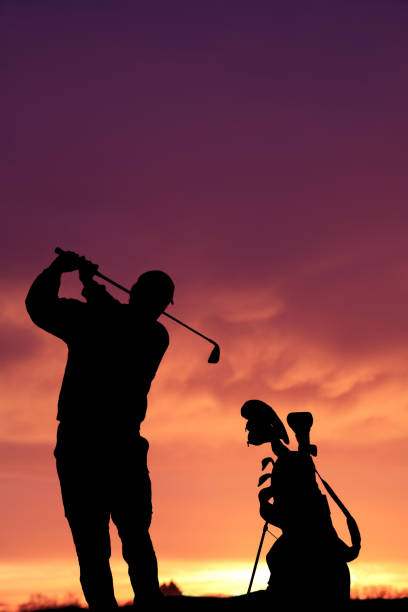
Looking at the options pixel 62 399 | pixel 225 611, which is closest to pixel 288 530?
pixel 225 611

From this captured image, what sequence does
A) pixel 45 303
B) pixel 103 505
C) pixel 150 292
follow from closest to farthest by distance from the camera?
pixel 103 505, pixel 45 303, pixel 150 292

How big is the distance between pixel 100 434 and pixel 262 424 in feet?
4.75

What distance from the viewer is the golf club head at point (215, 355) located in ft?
25.3

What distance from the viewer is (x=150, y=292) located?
6.39 m

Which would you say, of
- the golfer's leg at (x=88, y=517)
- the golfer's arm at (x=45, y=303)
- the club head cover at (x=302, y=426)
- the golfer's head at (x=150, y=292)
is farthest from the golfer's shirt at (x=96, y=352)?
the club head cover at (x=302, y=426)

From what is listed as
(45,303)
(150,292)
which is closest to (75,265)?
(45,303)

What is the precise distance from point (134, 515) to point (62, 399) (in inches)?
45.4

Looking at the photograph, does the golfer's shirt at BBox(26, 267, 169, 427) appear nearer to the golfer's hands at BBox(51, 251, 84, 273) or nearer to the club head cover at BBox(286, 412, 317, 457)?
the golfer's hands at BBox(51, 251, 84, 273)

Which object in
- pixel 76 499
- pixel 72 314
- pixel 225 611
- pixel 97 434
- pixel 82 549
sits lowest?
pixel 225 611

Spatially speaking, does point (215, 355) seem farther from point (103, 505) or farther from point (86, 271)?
point (103, 505)

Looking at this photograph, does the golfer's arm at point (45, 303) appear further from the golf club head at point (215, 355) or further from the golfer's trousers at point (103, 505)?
the golf club head at point (215, 355)

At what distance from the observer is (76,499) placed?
19.2 ft

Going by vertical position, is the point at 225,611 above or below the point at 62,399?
below

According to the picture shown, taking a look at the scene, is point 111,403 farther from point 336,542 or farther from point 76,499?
point 336,542
